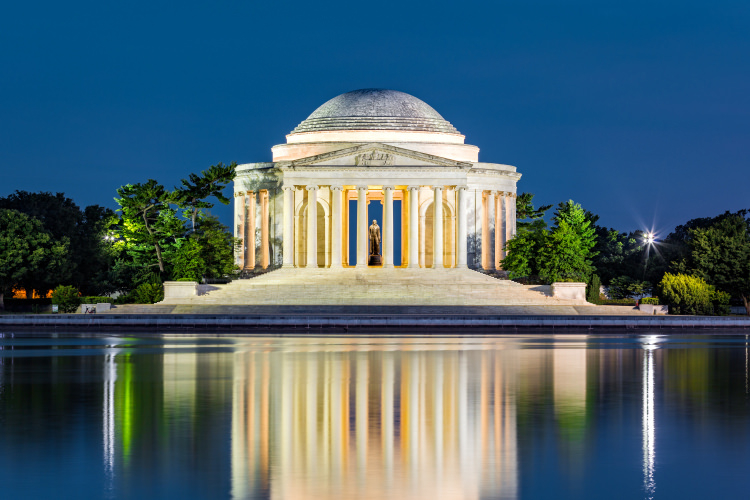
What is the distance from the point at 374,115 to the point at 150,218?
22.6m

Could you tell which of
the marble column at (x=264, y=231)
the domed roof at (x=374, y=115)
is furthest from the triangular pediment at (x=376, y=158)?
the marble column at (x=264, y=231)

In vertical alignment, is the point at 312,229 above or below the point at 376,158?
below

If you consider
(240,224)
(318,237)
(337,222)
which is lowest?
(318,237)

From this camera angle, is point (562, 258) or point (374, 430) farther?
point (562, 258)

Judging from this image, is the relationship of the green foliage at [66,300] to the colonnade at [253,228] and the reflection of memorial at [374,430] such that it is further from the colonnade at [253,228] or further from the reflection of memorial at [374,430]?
the reflection of memorial at [374,430]

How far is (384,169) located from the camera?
3716 inches

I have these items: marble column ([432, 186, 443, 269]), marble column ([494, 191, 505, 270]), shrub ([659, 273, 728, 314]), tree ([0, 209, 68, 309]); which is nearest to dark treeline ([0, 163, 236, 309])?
tree ([0, 209, 68, 309])

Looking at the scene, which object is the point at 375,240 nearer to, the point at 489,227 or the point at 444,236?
the point at 444,236

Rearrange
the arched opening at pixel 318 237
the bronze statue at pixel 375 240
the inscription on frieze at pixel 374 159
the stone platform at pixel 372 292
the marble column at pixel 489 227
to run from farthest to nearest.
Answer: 1. the marble column at pixel 489 227
2. the bronze statue at pixel 375 240
3. the arched opening at pixel 318 237
4. the inscription on frieze at pixel 374 159
5. the stone platform at pixel 372 292

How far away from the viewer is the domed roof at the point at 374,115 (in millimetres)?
100875

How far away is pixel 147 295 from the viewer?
3206 inches

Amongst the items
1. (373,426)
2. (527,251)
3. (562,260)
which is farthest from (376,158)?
(373,426)

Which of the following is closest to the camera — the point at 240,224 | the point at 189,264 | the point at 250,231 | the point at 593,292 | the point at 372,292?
the point at 372,292

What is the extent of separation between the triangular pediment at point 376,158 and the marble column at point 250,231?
9771 millimetres
